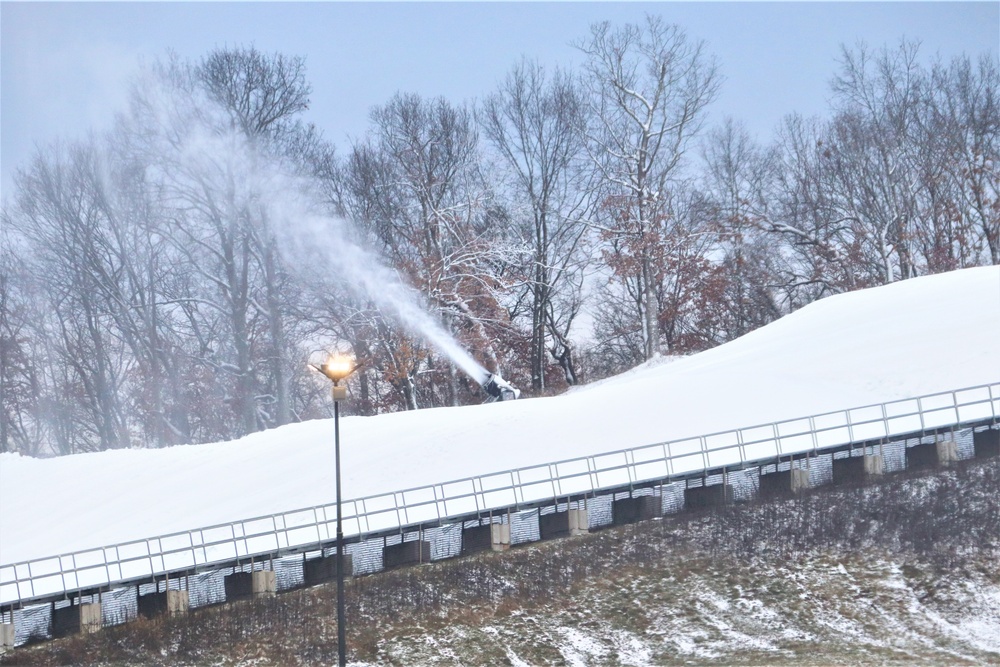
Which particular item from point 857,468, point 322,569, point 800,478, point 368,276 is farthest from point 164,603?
point 368,276

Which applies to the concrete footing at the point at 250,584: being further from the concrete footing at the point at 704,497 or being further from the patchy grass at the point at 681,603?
the concrete footing at the point at 704,497

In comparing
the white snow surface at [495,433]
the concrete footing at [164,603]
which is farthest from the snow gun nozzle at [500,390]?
the concrete footing at [164,603]

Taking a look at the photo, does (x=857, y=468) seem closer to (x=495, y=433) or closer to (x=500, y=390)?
(x=495, y=433)

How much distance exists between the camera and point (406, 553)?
31.4 meters

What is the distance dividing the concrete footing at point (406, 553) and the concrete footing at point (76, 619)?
672cm

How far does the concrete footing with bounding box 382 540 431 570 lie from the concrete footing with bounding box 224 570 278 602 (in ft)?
9.18

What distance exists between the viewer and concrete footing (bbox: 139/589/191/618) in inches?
1155

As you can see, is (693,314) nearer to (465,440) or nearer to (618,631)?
(465,440)

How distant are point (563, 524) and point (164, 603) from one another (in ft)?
32.4

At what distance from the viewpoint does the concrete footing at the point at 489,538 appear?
31.8m

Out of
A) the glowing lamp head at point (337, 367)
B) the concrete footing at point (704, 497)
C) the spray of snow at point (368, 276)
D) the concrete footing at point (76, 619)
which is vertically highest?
the spray of snow at point (368, 276)

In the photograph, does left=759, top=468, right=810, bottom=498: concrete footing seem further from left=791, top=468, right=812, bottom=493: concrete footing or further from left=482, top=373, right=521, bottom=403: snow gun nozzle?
left=482, top=373, right=521, bottom=403: snow gun nozzle

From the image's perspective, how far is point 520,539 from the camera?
Result: 105 ft

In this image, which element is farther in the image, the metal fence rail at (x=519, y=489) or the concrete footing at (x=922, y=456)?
the concrete footing at (x=922, y=456)
